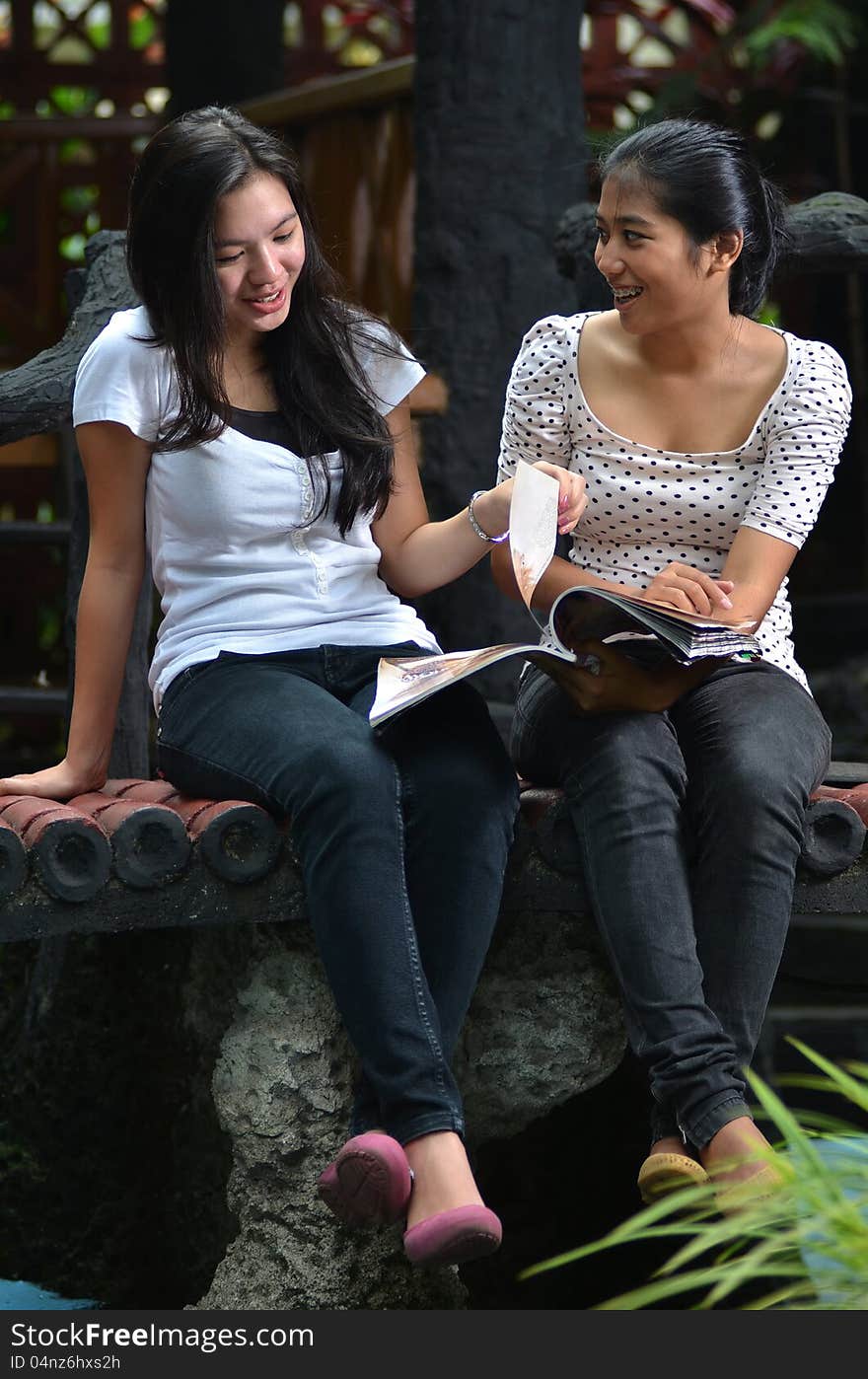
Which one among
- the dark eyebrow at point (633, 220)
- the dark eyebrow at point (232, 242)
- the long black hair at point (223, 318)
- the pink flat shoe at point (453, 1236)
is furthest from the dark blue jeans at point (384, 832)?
the dark eyebrow at point (633, 220)

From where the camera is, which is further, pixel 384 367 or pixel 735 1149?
pixel 384 367

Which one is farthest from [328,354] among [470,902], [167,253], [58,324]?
[58,324]

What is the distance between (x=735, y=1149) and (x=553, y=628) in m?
0.69

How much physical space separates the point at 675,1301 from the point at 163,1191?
996 millimetres

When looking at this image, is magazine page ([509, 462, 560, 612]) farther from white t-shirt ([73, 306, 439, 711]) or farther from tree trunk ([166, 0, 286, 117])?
tree trunk ([166, 0, 286, 117])

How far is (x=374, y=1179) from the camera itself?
2135 millimetres

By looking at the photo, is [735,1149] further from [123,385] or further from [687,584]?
[123,385]

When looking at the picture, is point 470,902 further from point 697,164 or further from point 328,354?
point 697,164

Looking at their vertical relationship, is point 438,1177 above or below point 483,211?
below

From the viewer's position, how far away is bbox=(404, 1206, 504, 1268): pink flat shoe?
2.08 meters

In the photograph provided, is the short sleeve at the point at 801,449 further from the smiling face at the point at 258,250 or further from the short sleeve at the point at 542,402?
the smiling face at the point at 258,250

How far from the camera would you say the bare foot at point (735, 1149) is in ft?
7.00

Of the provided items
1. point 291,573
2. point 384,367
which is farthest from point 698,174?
point 291,573

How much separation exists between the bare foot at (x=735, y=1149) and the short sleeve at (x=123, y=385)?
1.24m
